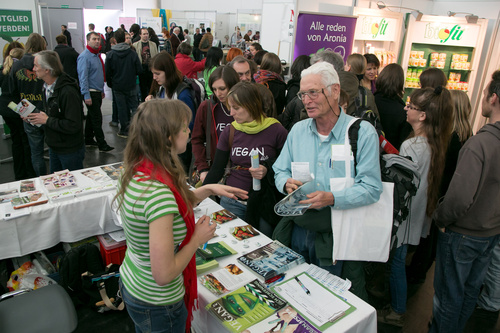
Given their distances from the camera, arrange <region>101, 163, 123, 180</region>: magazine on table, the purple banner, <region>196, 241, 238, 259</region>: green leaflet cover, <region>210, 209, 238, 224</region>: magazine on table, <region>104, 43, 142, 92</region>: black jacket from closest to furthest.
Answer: <region>196, 241, 238, 259</region>: green leaflet cover < <region>210, 209, 238, 224</region>: magazine on table < <region>101, 163, 123, 180</region>: magazine on table < the purple banner < <region>104, 43, 142, 92</region>: black jacket

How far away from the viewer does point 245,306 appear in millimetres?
1522

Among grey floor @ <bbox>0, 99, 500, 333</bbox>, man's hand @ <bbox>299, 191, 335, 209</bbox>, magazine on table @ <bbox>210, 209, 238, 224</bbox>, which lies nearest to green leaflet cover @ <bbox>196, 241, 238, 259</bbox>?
magazine on table @ <bbox>210, 209, 238, 224</bbox>

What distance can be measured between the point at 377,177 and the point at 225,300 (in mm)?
916

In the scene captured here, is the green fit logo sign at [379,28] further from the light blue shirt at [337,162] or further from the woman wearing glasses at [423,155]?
the light blue shirt at [337,162]

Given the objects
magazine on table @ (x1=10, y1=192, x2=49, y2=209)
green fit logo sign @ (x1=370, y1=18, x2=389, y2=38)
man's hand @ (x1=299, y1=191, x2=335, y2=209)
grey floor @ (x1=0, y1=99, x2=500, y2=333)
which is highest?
green fit logo sign @ (x1=370, y1=18, x2=389, y2=38)

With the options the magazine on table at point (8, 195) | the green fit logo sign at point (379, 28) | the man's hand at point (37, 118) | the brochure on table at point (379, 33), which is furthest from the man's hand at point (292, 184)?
the green fit logo sign at point (379, 28)

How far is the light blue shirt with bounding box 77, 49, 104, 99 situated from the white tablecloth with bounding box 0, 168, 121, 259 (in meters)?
3.10

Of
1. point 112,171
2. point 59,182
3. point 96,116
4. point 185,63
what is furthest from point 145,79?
point 59,182

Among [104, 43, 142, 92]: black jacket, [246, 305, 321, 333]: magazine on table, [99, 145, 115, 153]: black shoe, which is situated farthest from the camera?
[104, 43, 142, 92]: black jacket

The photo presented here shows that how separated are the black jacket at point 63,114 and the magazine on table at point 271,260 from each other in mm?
2191

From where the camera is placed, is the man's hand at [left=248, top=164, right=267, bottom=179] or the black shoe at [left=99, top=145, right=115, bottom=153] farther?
the black shoe at [left=99, top=145, right=115, bottom=153]

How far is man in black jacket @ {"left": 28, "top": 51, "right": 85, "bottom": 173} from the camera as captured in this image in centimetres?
305

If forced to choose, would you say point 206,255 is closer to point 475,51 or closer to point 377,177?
point 377,177

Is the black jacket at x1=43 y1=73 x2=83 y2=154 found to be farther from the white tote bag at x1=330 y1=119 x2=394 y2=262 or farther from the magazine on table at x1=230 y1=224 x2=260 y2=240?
the white tote bag at x1=330 y1=119 x2=394 y2=262
